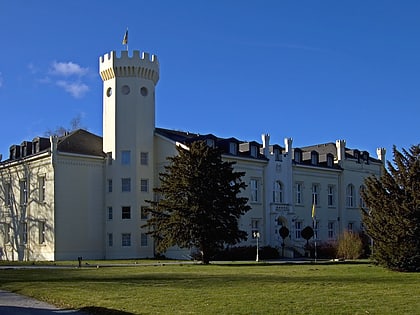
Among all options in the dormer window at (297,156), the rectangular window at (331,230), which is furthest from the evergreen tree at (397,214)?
the rectangular window at (331,230)

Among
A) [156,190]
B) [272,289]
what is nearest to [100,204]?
[156,190]

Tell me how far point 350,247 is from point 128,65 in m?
23.2

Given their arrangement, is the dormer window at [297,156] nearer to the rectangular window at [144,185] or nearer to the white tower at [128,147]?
the white tower at [128,147]

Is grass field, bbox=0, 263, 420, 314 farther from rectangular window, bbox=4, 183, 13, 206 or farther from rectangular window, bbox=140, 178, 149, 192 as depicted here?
rectangular window, bbox=4, 183, 13, 206

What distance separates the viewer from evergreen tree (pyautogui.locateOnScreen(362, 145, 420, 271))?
29078mm

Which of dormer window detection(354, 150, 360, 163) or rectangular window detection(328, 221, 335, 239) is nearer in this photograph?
rectangular window detection(328, 221, 335, 239)

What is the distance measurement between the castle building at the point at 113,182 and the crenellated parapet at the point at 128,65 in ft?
0.27

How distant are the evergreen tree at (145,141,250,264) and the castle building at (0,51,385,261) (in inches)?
443

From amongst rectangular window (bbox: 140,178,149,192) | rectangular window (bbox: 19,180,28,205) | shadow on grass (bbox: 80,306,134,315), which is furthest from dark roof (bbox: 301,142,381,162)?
shadow on grass (bbox: 80,306,134,315)

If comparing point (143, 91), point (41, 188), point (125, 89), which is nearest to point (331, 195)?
point (143, 91)

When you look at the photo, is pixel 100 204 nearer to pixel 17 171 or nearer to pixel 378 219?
pixel 17 171

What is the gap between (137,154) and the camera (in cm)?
5344

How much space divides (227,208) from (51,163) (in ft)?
58.4

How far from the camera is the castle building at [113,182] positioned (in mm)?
51906
